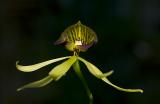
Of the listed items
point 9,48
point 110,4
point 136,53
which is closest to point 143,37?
point 136,53

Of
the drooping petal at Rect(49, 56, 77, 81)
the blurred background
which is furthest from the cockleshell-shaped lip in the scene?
the blurred background

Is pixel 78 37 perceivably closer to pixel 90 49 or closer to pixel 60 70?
pixel 60 70

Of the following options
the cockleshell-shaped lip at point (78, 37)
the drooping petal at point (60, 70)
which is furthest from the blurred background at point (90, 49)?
the drooping petal at point (60, 70)

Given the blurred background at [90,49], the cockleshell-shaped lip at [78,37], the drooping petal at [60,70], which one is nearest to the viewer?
the drooping petal at [60,70]

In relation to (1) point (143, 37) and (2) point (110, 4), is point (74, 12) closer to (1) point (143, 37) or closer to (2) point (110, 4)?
(2) point (110, 4)

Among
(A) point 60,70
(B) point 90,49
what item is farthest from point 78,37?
(B) point 90,49

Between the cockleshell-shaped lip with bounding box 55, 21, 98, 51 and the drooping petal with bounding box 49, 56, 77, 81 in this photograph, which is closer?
the drooping petal with bounding box 49, 56, 77, 81

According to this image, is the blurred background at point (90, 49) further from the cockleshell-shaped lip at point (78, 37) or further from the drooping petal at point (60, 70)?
the drooping petal at point (60, 70)

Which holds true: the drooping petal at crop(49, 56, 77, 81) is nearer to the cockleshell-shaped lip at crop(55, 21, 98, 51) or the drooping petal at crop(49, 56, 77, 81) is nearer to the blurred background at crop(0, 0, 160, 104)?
the cockleshell-shaped lip at crop(55, 21, 98, 51)

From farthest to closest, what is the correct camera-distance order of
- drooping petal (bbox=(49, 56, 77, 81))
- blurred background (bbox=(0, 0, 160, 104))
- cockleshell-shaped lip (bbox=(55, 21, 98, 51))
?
blurred background (bbox=(0, 0, 160, 104)), cockleshell-shaped lip (bbox=(55, 21, 98, 51)), drooping petal (bbox=(49, 56, 77, 81))
